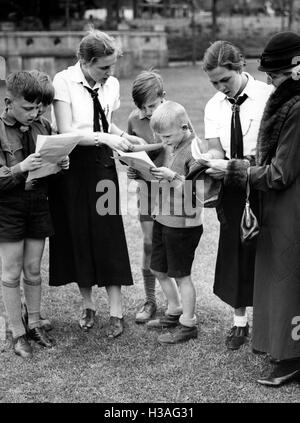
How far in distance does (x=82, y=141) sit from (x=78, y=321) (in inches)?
55.8

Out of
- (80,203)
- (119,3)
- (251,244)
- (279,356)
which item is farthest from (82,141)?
(119,3)

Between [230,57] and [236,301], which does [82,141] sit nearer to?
[230,57]

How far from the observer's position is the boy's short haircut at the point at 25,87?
3807mm

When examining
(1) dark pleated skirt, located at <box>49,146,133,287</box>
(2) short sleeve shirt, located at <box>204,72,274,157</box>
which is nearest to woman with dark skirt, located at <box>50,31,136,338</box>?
(1) dark pleated skirt, located at <box>49,146,133,287</box>

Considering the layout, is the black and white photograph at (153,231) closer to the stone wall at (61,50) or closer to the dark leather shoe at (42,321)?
the dark leather shoe at (42,321)

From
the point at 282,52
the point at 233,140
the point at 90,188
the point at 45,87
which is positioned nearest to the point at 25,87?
the point at 45,87

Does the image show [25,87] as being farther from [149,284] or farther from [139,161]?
[149,284]

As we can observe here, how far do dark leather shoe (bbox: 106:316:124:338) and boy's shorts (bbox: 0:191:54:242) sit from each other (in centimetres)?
83

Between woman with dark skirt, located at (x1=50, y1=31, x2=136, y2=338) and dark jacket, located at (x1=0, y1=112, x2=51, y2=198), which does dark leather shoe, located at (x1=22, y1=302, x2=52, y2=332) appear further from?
dark jacket, located at (x1=0, y1=112, x2=51, y2=198)

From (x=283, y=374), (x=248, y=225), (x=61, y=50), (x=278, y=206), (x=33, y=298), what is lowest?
(x=61, y=50)

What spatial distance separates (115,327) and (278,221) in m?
1.50

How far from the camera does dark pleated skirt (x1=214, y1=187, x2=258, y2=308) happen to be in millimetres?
3992

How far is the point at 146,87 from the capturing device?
4.21m
